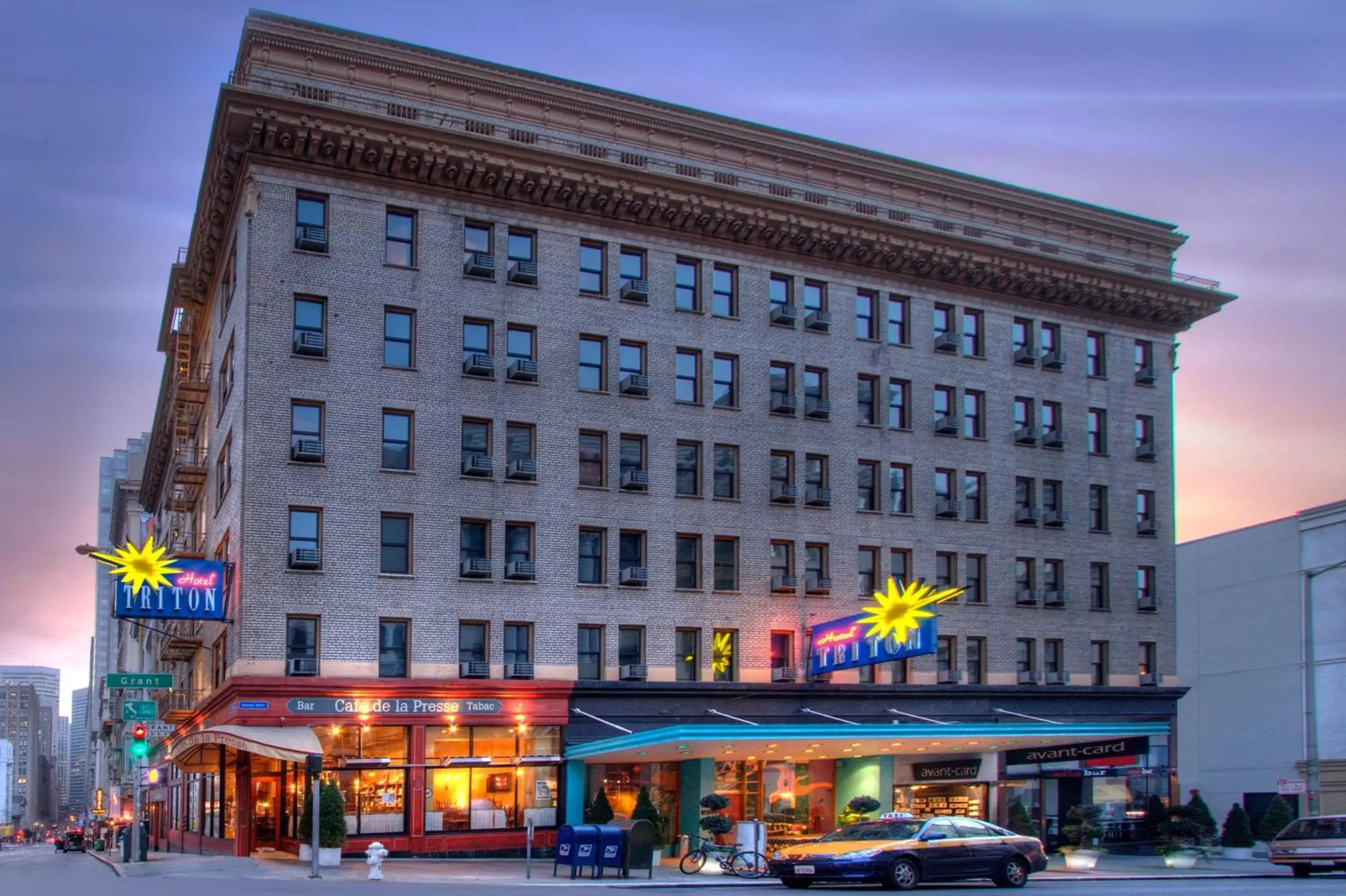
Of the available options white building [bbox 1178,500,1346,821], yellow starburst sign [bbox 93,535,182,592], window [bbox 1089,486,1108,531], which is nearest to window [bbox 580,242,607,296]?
yellow starburst sign [bbox 93,535,182,592]

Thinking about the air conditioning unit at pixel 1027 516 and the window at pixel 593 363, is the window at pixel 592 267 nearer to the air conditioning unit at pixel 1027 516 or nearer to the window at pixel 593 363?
the window at pixel 593 363

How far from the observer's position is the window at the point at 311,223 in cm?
4341

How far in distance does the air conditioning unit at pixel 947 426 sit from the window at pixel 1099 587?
317 inches

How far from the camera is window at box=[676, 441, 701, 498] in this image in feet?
159

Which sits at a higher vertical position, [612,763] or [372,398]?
[372,398]

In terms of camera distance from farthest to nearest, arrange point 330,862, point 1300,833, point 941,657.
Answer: point 941,657
point 1300,833
point 330,862

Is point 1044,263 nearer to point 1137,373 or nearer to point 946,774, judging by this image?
point 1137,373

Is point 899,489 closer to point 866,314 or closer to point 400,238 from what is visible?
point 866,314

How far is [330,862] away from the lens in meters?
37.1

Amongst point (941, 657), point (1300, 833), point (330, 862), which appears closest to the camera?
point (330, 862)

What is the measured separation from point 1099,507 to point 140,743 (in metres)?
35.8

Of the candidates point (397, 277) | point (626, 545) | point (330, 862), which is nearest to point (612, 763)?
point (626, 545)

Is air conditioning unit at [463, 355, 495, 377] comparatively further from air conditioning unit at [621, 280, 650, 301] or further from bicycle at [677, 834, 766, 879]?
bicycle at [677, 834, 766, 879]

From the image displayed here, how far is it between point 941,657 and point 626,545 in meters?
12.9
